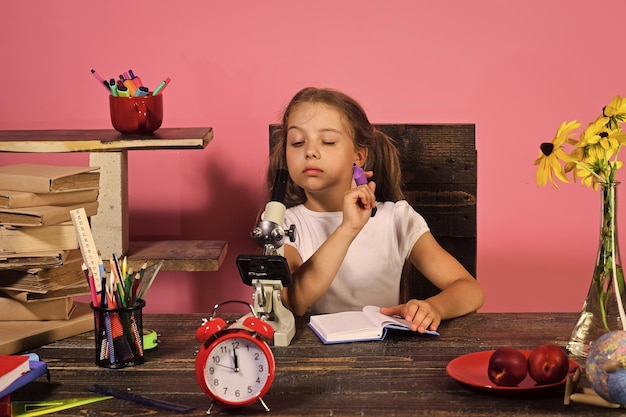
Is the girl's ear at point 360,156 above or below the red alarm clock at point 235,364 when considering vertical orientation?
above

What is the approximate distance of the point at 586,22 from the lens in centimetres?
301

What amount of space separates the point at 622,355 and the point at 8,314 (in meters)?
1.21

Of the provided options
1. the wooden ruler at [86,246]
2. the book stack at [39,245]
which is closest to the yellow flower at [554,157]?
the wooden ruler at [86,246]

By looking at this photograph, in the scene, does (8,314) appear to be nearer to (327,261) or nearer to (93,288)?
(93,288)

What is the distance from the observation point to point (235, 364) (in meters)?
1.57

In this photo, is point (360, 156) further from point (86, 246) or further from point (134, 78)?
point (86, 246)

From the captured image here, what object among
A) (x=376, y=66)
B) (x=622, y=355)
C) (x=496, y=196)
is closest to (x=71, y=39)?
(x=376, y=66)

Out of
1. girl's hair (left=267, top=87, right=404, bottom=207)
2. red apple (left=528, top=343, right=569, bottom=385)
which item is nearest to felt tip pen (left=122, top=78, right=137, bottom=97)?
girl's hair (left=267, top=87, right=404, bottom=207)

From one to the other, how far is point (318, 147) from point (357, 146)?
0.48 ft

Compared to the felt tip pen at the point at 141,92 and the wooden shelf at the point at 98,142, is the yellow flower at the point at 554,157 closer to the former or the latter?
the wooden shelf at the point at 98,142

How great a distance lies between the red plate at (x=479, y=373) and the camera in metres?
1.59

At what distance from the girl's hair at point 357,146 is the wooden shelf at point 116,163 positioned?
0.18m

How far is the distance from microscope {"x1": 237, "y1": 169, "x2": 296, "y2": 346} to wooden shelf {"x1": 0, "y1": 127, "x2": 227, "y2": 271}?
0.52m

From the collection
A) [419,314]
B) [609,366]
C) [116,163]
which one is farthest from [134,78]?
[609,366]
